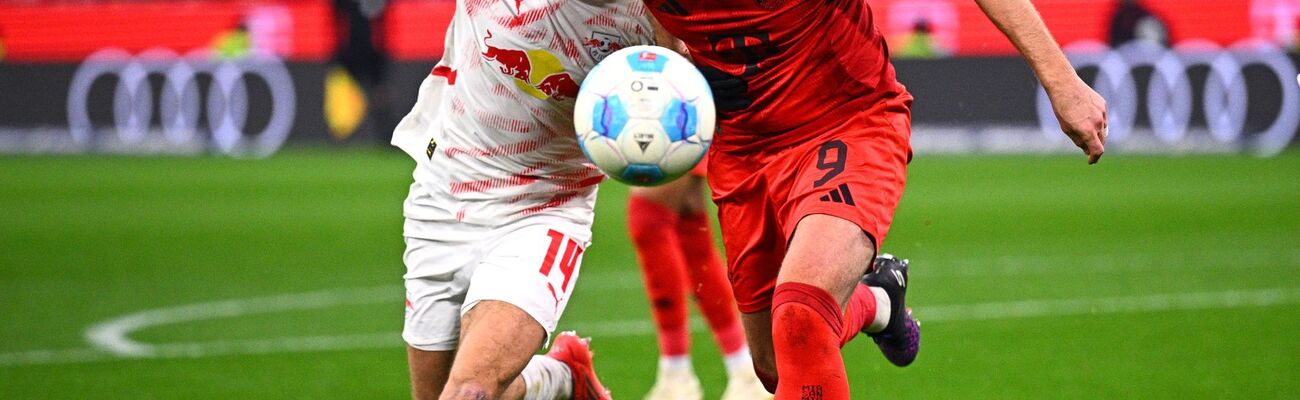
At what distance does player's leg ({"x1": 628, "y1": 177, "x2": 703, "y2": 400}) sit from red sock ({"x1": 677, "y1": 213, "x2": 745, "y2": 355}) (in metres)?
0.05

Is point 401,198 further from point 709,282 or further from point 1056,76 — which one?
point 1056,76

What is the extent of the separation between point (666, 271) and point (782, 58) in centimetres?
224

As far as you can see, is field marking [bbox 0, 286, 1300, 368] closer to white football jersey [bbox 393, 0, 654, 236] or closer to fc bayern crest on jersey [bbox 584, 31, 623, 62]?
white football jersey [bbox 393, 0, 654, 236]

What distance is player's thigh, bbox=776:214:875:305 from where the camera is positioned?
14.0 ft

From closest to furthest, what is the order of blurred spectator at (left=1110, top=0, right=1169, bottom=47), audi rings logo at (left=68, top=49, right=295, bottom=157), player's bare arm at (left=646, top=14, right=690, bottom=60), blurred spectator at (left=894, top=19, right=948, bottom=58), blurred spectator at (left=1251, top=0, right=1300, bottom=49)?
player's bare arm at (left=646, top=14, right=690, bottom=60), blurred spectator at (left=1251, top=0, right=1300, bottom=49), blurred spectator at (left=1110, top=0, right=1169, bottom=47), blurred spectator at (left=894, top=19, right=948, bottom=58), audi rings logo at (left=68, top=49, right=295, bottom=157)

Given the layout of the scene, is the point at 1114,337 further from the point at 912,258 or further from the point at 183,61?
the point at 183,61

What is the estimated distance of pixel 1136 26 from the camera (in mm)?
19344

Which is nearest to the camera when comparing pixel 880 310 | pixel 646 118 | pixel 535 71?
pixel 646 118

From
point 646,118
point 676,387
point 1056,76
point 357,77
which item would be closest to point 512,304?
point 646,118

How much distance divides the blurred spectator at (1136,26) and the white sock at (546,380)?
15297 mm

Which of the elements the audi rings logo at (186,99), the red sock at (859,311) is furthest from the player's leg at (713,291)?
the audi rings logo at (186,99)

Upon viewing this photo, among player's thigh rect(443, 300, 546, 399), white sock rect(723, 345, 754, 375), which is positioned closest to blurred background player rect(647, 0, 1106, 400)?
player's thigh rect(443, 300, 546, 399)

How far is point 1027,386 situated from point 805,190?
2.71 meters

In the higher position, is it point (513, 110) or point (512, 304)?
point (513, 110)
